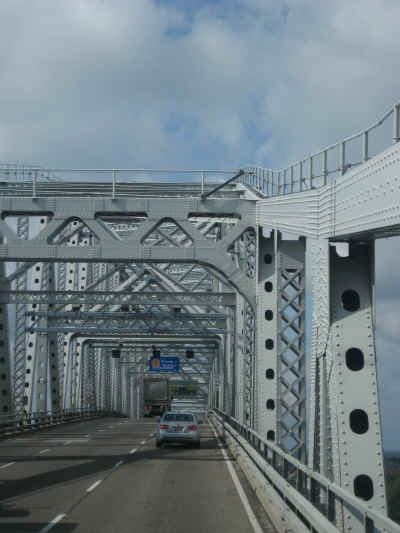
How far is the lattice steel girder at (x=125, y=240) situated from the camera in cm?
2544

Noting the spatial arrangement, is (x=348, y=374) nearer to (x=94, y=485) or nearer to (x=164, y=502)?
(x=164, y=502)

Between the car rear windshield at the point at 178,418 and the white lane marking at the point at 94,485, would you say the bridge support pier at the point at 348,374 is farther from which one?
the car rear windshield at the point at 178,418

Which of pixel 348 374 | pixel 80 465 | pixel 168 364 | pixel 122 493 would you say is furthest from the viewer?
pixel 168 364

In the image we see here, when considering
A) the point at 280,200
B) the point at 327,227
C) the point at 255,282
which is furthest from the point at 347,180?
the point at 255,282

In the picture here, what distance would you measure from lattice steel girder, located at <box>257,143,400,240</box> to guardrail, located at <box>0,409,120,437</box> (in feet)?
84.0

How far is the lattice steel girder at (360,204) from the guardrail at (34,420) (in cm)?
2559

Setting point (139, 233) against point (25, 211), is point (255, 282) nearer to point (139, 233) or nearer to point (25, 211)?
point (139, 233)

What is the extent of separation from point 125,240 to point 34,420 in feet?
76.6

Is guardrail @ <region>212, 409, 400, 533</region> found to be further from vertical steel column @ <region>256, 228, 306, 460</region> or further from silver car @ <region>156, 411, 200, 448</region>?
silver car @ <region>156, 411, 200, 448</region>

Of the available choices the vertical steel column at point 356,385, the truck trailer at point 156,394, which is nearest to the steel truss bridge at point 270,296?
the vertical steel column at point 356,385

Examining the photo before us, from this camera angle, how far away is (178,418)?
33.4m

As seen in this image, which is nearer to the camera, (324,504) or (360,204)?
(360,204)

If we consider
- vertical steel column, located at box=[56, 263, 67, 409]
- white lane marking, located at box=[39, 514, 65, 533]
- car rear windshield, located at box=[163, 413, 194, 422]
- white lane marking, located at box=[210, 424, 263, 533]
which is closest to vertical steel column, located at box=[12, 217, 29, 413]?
vertical steel column, located at box=[56, 263, 67, 409]

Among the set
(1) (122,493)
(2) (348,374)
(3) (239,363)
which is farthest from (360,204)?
(3) (239,363)
